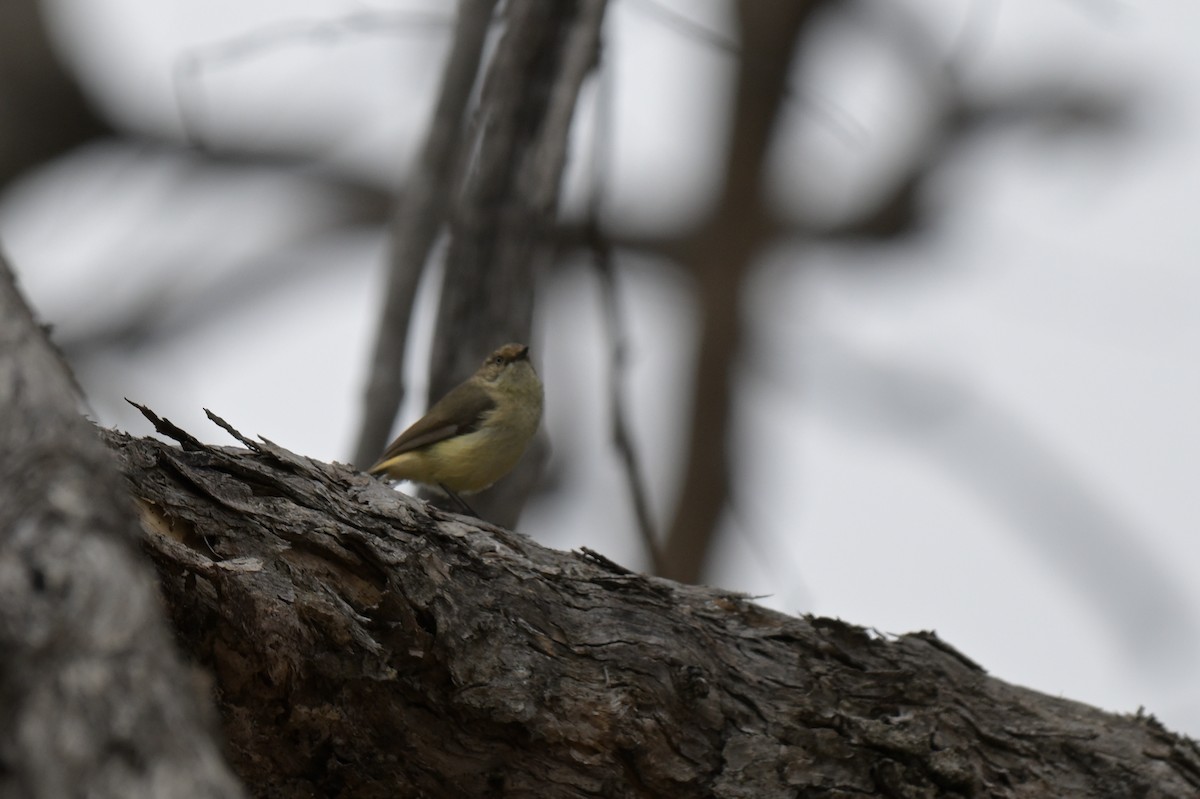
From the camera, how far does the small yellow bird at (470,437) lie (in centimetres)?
571

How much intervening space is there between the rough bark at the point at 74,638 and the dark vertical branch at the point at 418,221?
4.13 meters

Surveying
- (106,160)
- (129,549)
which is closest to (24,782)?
(129,549)

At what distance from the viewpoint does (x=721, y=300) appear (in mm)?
10328

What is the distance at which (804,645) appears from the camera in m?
3.61

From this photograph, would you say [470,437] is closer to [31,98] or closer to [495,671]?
[495,671]

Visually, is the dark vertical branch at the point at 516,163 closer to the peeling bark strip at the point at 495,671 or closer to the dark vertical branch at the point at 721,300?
the peeling bark strip at the point at 495,671

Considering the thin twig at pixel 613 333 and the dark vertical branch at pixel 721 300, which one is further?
the dark vertical branch at pixel 721 300

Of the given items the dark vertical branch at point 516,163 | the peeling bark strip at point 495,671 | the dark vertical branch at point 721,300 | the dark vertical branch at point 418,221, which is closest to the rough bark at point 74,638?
the peeling bark strip at point 495,671

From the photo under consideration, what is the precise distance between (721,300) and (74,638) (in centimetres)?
915

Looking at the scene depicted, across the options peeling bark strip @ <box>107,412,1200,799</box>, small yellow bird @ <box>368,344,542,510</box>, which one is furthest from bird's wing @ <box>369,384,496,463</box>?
peeling bark strip @ <box>107,412,1200,799</box>

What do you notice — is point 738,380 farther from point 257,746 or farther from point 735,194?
point 257,746

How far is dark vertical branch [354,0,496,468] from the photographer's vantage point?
18.6 ft

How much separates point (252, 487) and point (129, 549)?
1.72 m

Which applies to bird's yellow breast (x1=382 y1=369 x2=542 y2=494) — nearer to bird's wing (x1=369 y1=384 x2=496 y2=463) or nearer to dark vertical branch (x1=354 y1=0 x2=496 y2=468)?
bird's wing (x1=369 y1=384 x2=496 y2=463)
